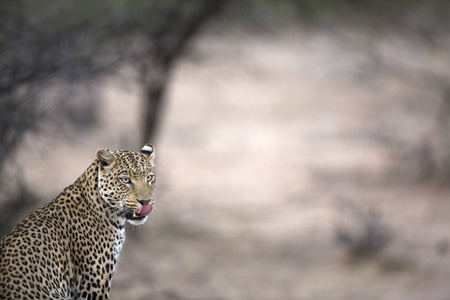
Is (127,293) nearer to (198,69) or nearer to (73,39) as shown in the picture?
(73,39)

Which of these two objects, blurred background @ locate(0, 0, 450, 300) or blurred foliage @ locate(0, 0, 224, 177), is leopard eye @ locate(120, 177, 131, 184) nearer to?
blurred foliage @ locate(0, 0, 224, 177)

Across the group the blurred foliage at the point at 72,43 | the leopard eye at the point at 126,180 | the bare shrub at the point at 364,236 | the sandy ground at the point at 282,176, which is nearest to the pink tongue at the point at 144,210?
the leopard eye at the point at 126,180

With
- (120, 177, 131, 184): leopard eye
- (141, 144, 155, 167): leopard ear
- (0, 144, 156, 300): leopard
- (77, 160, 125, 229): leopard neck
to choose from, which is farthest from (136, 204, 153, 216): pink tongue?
(77, 160, 125, 229): leopard neck

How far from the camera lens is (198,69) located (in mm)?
20359

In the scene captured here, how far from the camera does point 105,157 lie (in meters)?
5.27

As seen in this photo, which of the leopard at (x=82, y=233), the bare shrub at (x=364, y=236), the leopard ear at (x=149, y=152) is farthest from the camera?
the bare shrub at (x=364, y=236)

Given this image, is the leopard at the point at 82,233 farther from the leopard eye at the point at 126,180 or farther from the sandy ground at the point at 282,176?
the sandy ground at the point at 282,176

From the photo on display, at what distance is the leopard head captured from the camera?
5215 mm

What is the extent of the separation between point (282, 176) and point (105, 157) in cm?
1954

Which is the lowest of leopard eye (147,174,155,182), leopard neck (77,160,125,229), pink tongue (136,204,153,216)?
pink tongue (136,204,153,216)

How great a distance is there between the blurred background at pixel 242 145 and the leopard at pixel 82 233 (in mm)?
2879

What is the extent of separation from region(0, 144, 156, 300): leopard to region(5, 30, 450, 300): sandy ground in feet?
18.9

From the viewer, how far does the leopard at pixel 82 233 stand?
5.27 m

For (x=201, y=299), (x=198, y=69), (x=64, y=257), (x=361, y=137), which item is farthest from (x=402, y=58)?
(x=64, y=257)
